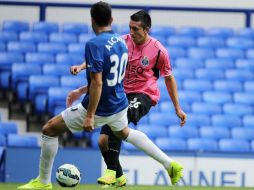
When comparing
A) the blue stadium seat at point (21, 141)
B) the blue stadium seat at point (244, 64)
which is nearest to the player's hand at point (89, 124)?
the blue stadium seat at point (21, 141)

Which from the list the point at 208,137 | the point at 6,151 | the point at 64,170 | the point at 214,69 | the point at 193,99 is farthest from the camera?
the point at 214,69

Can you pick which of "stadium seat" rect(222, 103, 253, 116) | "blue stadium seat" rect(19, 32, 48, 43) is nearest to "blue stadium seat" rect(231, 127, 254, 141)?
"stadium seat" rect(222, 103, 253, 116)

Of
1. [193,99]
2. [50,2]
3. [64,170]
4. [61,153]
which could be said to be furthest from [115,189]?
[50,2]

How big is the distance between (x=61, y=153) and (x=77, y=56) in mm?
4226

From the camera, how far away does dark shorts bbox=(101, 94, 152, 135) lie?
999cm

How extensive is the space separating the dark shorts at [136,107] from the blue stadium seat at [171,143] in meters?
4.97

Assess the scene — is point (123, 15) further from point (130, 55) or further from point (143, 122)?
point (130, 55)

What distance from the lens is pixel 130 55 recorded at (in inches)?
405

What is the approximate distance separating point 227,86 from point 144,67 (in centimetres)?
766

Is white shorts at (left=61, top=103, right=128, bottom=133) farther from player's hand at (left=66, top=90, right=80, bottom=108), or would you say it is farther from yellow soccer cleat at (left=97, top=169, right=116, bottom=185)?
yellow soccer cleat at (left=97, top=169, right=116, bottom=185)

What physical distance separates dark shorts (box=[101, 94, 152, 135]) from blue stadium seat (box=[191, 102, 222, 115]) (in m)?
6.46

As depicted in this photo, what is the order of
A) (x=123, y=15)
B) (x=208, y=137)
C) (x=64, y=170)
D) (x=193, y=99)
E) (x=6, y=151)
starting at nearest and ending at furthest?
(x=64, y=170) < (x=6, y=151) < (x=208, y=137) < (x=193, y=99) < (x=123, y=15)

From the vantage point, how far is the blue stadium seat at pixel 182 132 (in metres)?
15.8

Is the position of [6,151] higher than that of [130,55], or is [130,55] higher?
[130,55]
